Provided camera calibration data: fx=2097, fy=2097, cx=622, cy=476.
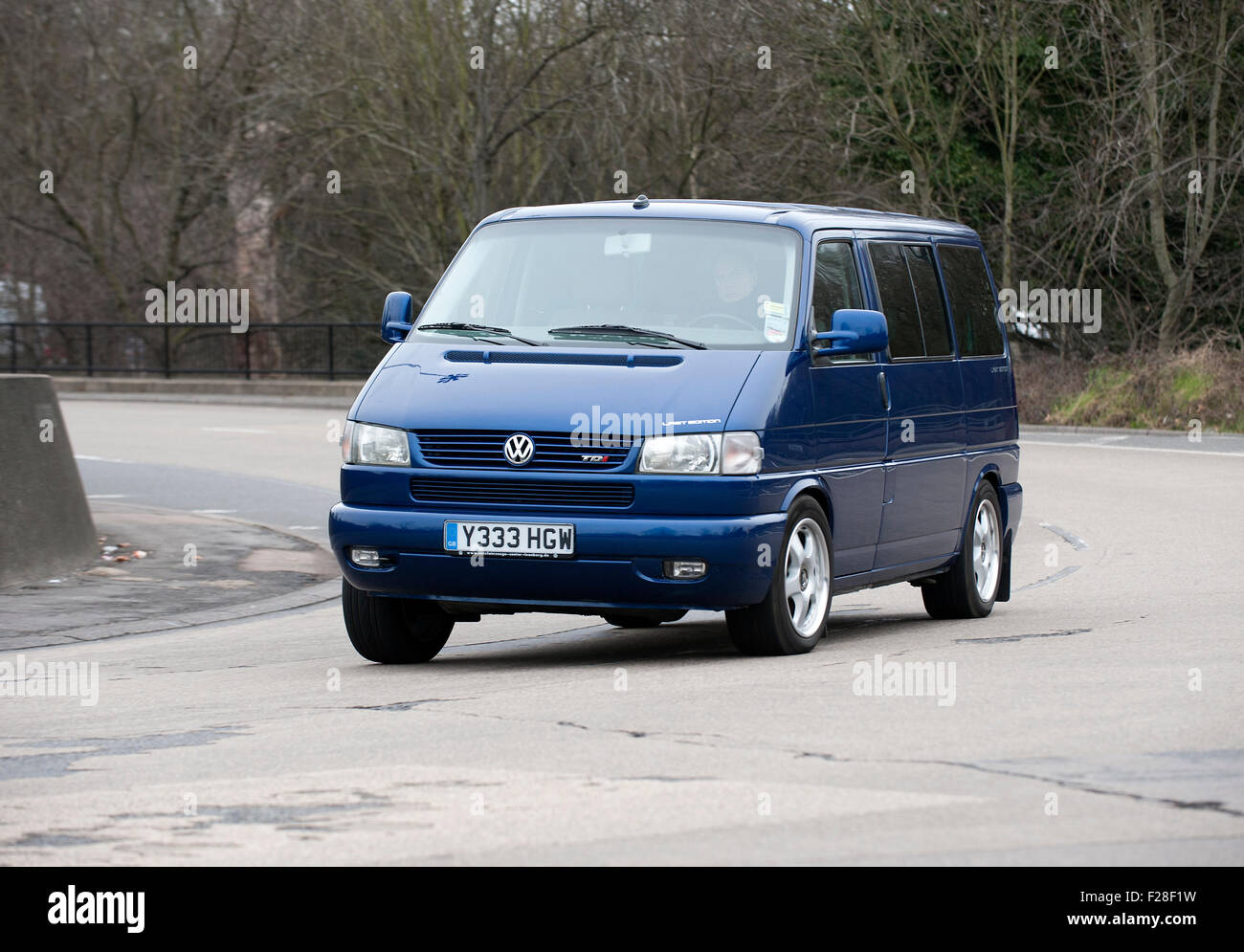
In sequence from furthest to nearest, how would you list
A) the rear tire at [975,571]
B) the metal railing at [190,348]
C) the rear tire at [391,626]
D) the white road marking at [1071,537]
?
the metal railing at [190,348] → the white road marking at [1071,537] → the rear tire at [975,571] → the rear tire at [391,626]

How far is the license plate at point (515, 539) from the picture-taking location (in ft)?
29.3

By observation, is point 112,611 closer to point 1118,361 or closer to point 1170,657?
point 1170,657

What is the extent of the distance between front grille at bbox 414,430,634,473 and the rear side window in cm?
219

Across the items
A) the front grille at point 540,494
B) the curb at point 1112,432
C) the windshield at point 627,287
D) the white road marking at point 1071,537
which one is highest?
the windshield at point 627,287

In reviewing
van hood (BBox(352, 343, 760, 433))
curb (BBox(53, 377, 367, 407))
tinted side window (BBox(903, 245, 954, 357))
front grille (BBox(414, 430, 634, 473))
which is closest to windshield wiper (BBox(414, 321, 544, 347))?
van hood (BBox(352, 343, 760, 433))

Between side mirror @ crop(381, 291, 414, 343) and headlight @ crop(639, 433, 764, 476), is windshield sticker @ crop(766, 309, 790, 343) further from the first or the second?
side mirror @ crop(381, 291, 414, 343)

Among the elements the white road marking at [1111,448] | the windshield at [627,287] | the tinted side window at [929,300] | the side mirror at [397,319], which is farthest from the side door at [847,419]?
the white road marking at [1111,448]

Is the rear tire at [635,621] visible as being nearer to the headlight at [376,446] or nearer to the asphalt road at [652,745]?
the asphalt road at [652,745]

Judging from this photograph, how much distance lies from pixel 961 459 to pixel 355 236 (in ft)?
111

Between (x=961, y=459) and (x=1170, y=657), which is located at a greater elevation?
(x=961, y=459)

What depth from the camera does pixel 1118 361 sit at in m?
32.6

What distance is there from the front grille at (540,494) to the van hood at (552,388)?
0.78 ft

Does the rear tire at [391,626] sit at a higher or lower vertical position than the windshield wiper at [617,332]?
lower
